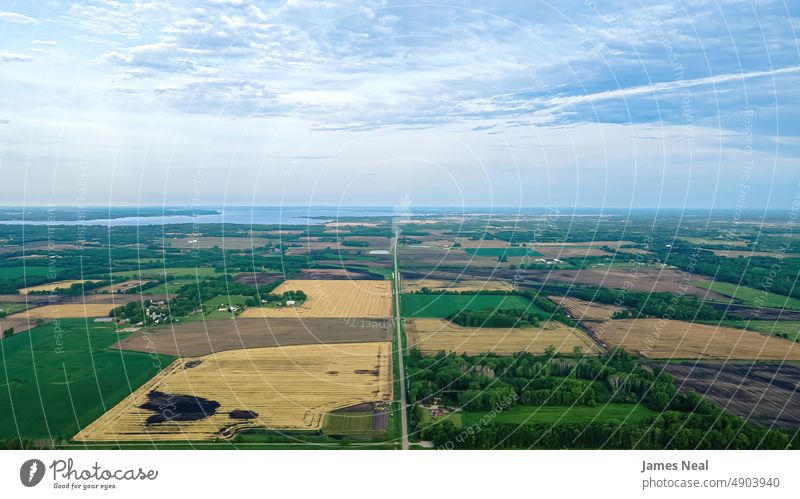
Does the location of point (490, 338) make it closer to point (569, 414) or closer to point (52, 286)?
point (569, 414)

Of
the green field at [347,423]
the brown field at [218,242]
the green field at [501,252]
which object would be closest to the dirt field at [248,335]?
the green field at [347,423]

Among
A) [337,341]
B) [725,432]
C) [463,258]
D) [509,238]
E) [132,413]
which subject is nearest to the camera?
[725,432]

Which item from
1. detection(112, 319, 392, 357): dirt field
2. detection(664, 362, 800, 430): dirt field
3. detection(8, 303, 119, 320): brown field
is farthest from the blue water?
detection(664, 362, 800, 430): dirt field

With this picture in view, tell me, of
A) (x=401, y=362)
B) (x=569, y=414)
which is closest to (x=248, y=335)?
(x=401, y=362)

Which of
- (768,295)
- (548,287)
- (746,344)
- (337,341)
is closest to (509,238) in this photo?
(548,287)

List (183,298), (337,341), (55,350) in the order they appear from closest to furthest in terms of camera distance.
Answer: (55,350) → (337,341) → (183,298)

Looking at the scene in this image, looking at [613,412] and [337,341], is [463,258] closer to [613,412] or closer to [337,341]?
[337,341]

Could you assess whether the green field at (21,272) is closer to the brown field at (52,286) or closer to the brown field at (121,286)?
the brown field at (52,286)
